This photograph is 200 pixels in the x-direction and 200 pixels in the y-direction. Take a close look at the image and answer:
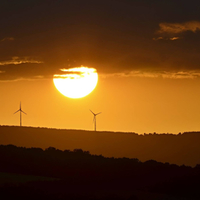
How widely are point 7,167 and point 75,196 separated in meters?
90.2

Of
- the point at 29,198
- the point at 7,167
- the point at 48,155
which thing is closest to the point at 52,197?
the point at 29,198

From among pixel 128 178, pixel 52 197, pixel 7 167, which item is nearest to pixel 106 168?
pixel 128 178

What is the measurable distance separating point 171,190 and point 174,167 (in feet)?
103

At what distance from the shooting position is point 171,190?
129 m

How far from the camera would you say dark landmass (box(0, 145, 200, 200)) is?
91.7 meters

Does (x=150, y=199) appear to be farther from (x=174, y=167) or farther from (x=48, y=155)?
(x=48, y=155)

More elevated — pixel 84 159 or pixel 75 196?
pixel 84 159

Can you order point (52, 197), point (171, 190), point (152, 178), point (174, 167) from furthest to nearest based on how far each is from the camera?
point (174, 167) → point (152, 178) → point (171, 190) → point (52, 197)

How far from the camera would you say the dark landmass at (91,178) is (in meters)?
91.7

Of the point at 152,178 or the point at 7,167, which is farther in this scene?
the point at 7,167

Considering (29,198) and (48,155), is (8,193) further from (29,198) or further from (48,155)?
(48,155)

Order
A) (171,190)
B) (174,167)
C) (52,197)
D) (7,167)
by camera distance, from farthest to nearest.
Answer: (7,167), (174,167), (171,190), (52,197)

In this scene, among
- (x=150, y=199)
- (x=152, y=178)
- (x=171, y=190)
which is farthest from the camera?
(x=152, y=178)

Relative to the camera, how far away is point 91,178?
14075 cm
